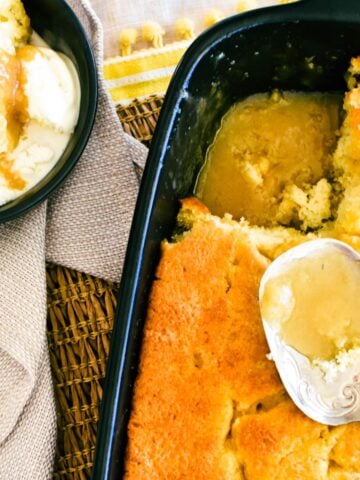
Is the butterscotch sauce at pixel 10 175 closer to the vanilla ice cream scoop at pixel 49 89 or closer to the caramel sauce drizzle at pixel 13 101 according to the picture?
the caramel sauce drizzle at pixel 13 101

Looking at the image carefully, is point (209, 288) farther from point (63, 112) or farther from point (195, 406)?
point (63, 112)

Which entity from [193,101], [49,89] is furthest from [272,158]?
[49,89]

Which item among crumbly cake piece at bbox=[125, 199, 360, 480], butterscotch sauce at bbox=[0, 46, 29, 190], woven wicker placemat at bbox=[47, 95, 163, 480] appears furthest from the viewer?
woven wicker placemat at bbox=[47, 95, 163, 480]

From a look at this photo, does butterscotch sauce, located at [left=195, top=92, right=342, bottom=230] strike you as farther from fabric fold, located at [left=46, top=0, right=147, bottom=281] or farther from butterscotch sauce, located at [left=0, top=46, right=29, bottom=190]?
butterscotch sauce, located at [left=0, top=46, right=29, bottom=190]

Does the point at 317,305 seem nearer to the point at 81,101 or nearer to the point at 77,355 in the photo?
the point at 77,355

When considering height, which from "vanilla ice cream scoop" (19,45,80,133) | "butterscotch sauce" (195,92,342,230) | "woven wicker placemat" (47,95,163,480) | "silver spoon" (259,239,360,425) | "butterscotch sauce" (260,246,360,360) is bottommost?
"woven wicker placemat" (47,95,163,480)

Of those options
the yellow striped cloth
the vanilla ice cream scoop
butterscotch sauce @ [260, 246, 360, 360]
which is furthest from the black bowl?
butterscotch sauce @ [260, 246, 360, 360]

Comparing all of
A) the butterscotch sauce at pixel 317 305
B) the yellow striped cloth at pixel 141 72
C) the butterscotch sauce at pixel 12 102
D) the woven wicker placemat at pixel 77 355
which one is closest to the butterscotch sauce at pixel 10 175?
the butterscotch sauce at pixel 12 102

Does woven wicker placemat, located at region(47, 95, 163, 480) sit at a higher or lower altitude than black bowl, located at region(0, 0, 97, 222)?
lower
